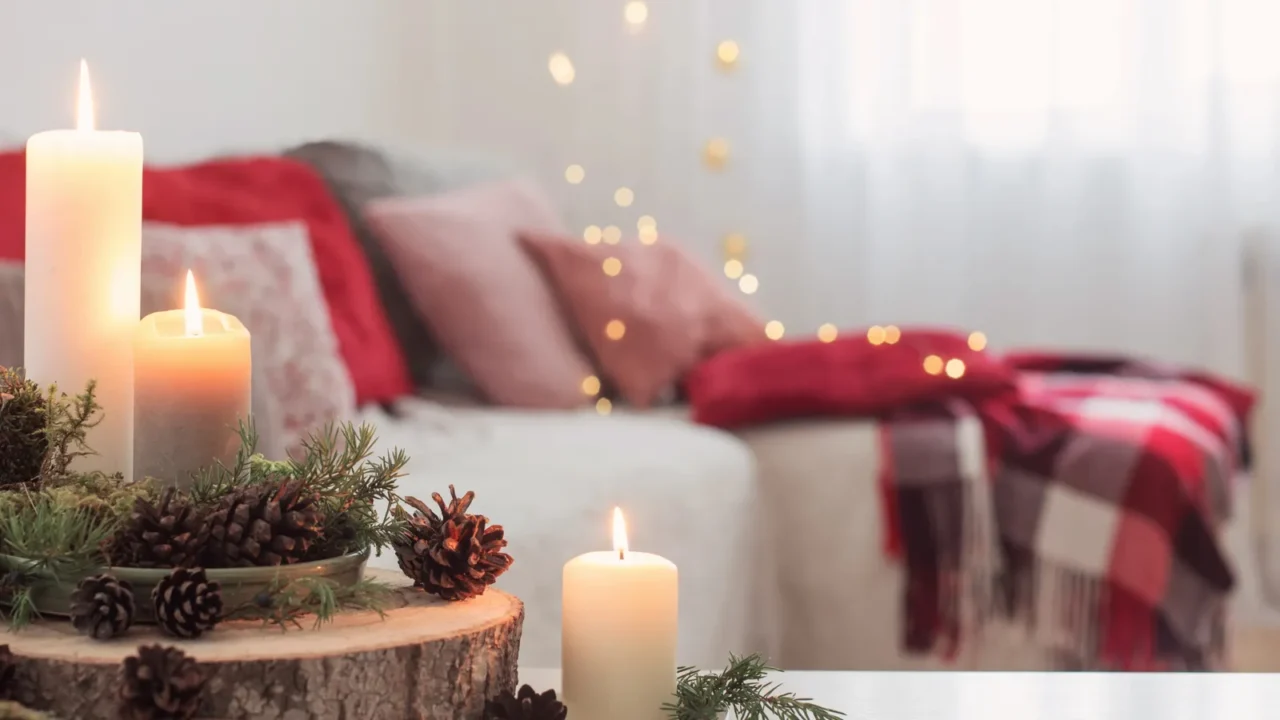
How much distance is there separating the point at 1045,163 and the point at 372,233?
1882 millimetres

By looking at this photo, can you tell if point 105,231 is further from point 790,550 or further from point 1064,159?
point 1064,159

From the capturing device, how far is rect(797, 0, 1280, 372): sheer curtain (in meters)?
3.33

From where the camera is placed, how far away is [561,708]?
586 mm

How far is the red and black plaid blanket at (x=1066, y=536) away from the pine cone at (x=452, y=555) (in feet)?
4.89

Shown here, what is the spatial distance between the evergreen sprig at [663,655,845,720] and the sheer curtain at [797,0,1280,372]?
114 inches

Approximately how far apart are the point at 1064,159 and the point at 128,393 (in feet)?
10.1

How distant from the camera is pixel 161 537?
1.78ft

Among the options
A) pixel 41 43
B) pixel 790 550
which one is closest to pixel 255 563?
pixel 41 43

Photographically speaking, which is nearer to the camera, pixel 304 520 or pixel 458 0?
pixel 304 520

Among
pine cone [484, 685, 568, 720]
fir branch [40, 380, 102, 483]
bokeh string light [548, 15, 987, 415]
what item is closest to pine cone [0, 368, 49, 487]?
fir branch [40, 380, 102, 483]

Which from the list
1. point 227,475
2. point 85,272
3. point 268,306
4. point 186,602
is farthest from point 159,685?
point 268,306

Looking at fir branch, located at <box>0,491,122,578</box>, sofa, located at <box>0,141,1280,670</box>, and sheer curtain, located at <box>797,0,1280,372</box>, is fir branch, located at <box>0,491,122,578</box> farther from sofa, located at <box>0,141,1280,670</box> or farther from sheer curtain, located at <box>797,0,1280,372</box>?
sheer curtain, located at <box>797,0,1280,372</box>

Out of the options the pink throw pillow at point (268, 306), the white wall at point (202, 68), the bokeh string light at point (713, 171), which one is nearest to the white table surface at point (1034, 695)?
the pink throw pillow at point (268, 306)

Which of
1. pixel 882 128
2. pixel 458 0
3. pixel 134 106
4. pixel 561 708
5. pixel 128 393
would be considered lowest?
pixel 561 708
